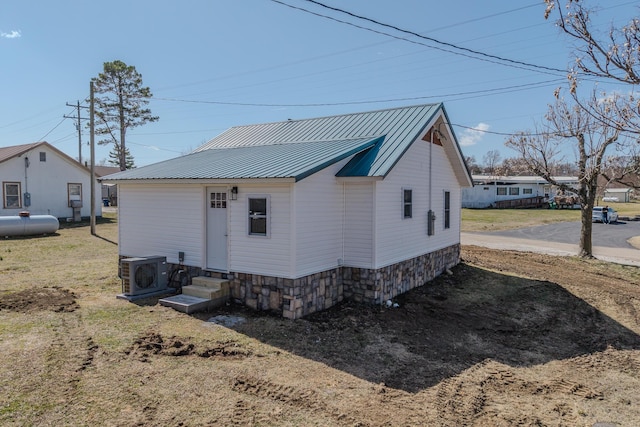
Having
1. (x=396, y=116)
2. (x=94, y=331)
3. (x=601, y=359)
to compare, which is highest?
(x=396, y=116)

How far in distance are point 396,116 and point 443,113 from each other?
4.57 feet

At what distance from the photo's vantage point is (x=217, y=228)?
9.55 meters

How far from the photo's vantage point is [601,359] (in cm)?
736

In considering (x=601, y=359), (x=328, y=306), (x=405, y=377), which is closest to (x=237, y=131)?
(x=328, y=306)

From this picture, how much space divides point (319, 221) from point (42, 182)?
22505mm

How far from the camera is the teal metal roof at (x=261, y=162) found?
8562 millimetres

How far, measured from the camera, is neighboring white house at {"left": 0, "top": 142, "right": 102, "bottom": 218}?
2325 centimetres

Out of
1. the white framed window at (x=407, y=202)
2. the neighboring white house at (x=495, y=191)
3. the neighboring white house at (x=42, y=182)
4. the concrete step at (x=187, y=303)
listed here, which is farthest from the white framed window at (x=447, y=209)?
the neighboring white house at (x=495, y=191)

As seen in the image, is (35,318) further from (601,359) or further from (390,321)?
(601,359)

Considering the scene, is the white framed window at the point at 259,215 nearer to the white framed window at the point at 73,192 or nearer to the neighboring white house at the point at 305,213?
the neighboring white house at the point at 305,213

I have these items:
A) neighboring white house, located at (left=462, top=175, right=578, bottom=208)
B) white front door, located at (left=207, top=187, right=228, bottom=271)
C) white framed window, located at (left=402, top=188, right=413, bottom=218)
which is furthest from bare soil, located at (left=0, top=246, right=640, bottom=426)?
neighboring white house, located at (left=462, top=175, right=578, bottom=208)

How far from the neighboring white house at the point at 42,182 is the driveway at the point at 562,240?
2305cm

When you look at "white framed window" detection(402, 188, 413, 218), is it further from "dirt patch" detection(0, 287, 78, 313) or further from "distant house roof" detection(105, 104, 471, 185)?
"dirt patch" detection(0, 287, 78, 313)

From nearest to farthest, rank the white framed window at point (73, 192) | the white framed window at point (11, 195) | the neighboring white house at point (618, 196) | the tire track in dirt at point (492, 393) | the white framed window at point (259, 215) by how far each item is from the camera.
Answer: the tire track in dirt at point (492, 393) → the white framed window at point (259, 215) → the white framed window at point (11, 195) → the white framed window at point (73, 192) → the neighboring white house at point (618, 196)
